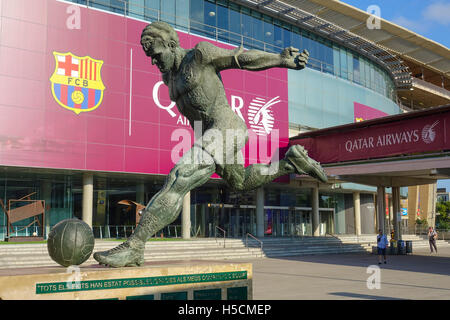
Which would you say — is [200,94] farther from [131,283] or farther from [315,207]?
[315,207]

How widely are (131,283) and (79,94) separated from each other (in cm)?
2085

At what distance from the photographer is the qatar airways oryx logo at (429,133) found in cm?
1894

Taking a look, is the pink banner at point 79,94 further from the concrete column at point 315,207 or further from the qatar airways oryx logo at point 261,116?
the concrete column at point 315,207

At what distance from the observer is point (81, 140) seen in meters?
23.1

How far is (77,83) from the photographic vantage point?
23016mm

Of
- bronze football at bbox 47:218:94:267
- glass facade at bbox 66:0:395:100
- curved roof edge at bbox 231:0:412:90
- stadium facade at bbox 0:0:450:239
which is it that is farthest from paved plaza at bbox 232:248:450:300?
curved roof edge at bbox 231:0:412:90

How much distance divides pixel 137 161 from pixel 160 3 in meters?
9.30

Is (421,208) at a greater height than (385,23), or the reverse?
(385,23)

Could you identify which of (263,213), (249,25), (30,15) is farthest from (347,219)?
(30,15)

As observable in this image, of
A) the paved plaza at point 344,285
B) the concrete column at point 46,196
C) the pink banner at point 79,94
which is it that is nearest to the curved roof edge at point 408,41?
the pink banner at point 79,94

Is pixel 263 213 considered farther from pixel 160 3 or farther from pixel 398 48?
pixel 398 48

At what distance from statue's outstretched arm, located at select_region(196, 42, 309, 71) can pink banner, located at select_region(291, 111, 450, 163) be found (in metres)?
16.3

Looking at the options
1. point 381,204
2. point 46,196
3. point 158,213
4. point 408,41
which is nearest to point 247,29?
point 381,204

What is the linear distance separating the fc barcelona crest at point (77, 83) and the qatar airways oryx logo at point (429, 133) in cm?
1505
